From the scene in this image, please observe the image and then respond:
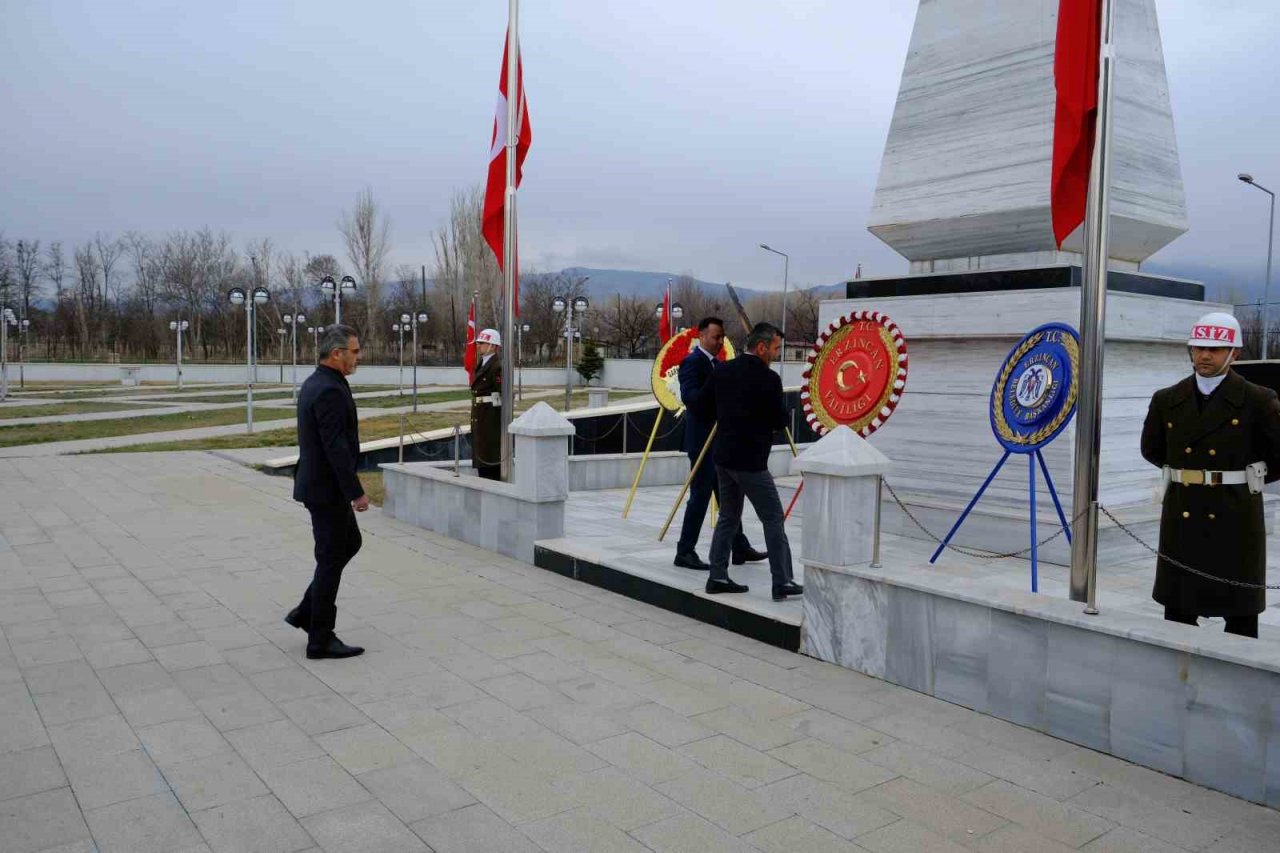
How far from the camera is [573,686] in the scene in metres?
5.11

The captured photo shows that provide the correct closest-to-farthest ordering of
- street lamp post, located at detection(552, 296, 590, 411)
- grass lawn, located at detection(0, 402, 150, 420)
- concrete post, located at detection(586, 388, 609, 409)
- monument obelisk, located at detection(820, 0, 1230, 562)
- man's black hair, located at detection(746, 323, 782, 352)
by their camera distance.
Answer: man's black hair, located at detection(746, 323, 782, 352) < monument obelisk, located at detection(820, 0, 1230, 562) < street lamp post, located at detection(552, 296, 590, 411) < grass lawn, located at detection(0, 402, 150, 420) < concrete post, located at detection(586, 388, 609, 409)

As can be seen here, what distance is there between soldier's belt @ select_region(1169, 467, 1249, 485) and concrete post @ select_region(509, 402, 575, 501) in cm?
473

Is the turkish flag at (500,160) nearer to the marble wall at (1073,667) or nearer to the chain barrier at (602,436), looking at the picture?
the marble wall at (1073,667)

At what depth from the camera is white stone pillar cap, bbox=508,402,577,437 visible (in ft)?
26.1

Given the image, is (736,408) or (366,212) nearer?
(736,408)

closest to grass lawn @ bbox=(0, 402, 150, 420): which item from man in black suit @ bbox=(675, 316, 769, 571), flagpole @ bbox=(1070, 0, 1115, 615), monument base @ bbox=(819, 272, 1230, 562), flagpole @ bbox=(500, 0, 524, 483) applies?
flagpole @ bbox=(500, 0, 524, 483)

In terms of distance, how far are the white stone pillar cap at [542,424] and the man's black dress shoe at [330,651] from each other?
280cm

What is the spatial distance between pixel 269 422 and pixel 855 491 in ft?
73.7

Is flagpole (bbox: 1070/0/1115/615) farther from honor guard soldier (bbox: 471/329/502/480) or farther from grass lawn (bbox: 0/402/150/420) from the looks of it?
grass lawn (bbox: 0/402/150/420)

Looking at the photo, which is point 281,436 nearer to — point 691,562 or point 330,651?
point 691,562

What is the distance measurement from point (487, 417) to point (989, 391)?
5.02 metres

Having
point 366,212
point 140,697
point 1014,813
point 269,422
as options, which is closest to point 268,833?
point 140,697

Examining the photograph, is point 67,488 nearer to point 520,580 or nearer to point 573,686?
point 520,580

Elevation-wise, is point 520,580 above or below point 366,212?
below
